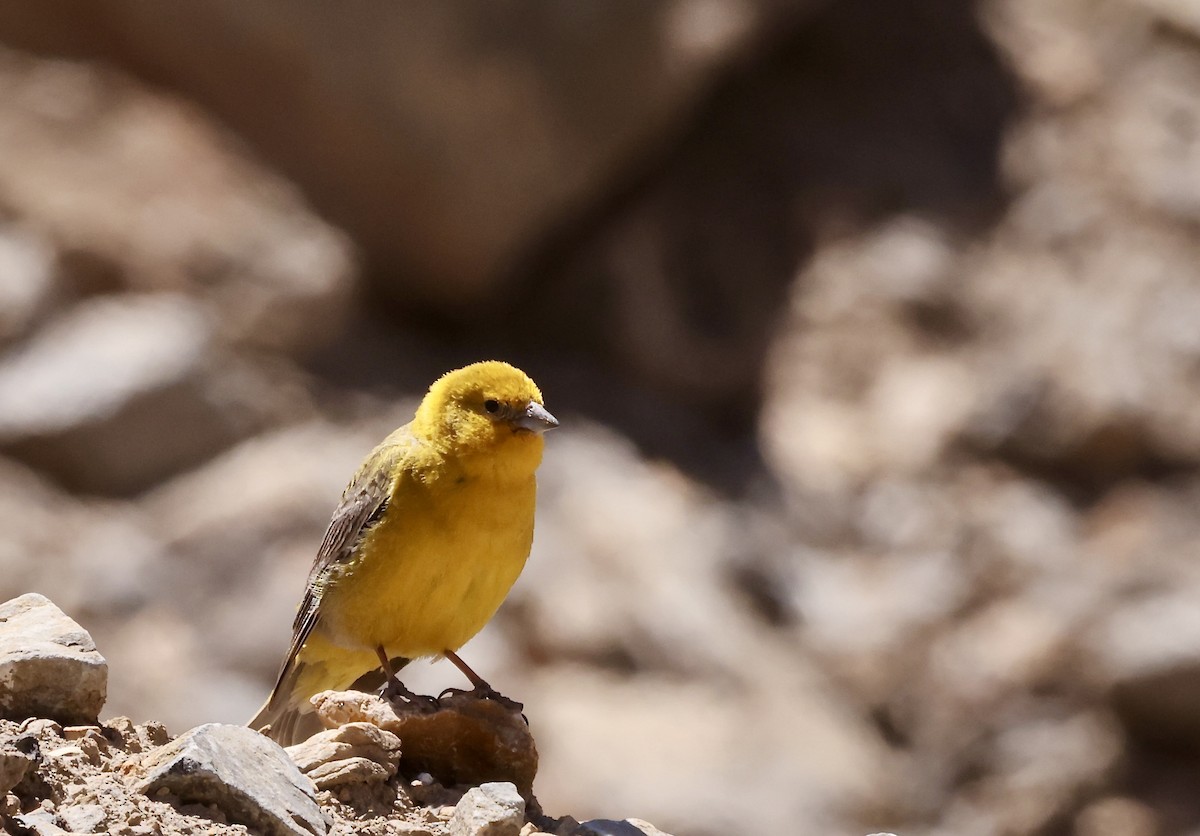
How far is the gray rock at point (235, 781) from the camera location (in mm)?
4469

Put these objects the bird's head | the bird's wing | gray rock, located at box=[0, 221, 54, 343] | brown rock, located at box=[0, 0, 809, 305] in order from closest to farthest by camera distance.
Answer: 1. the bird's head
2. the bird's wing
3. gray rock, located at box=[0, 221, 54, 343]
4. brown rock, located at box=[0, 0, 809, 305]

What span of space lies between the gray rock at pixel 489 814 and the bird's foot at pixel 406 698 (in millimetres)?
592

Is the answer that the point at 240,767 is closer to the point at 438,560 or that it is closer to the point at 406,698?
the point at 406,698

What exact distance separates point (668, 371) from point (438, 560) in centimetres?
963

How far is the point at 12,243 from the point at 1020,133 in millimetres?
9860

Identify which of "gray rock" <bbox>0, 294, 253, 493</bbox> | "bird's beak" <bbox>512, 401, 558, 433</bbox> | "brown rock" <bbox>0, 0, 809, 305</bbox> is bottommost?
"bird's beak" <bbox>512, 401, 558, 433</bbox>

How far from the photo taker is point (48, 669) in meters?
4.87

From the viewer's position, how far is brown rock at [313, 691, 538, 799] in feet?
17.9

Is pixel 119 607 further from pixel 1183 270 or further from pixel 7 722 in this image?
pixel 1183 270

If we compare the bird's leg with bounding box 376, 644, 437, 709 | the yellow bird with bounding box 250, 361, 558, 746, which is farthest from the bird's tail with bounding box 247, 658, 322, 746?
the bird's leg with bounding box 376, 644, 437, 709

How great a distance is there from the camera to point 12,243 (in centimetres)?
1331

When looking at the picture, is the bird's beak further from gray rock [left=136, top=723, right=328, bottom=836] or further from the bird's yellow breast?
gray rock [left=136, top=723, right=328, bottom=836]

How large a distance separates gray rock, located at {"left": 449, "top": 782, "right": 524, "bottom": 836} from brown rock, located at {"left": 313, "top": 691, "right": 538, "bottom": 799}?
508mm

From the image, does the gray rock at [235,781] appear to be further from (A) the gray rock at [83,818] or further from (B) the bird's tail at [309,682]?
(B) the bird's tail at [309,682]
